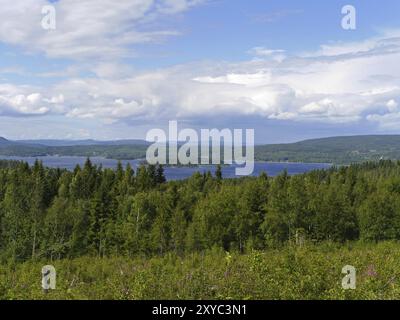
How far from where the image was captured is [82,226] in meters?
49.9

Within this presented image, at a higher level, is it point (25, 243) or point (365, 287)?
point (365, 287)

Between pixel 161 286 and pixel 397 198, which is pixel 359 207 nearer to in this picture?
pixel 397 198

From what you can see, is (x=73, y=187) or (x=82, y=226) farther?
(x=73, y=187)

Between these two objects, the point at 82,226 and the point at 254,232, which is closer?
the point at 254,232

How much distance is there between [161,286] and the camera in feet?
30.7

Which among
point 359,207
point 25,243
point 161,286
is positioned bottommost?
point 25,243
